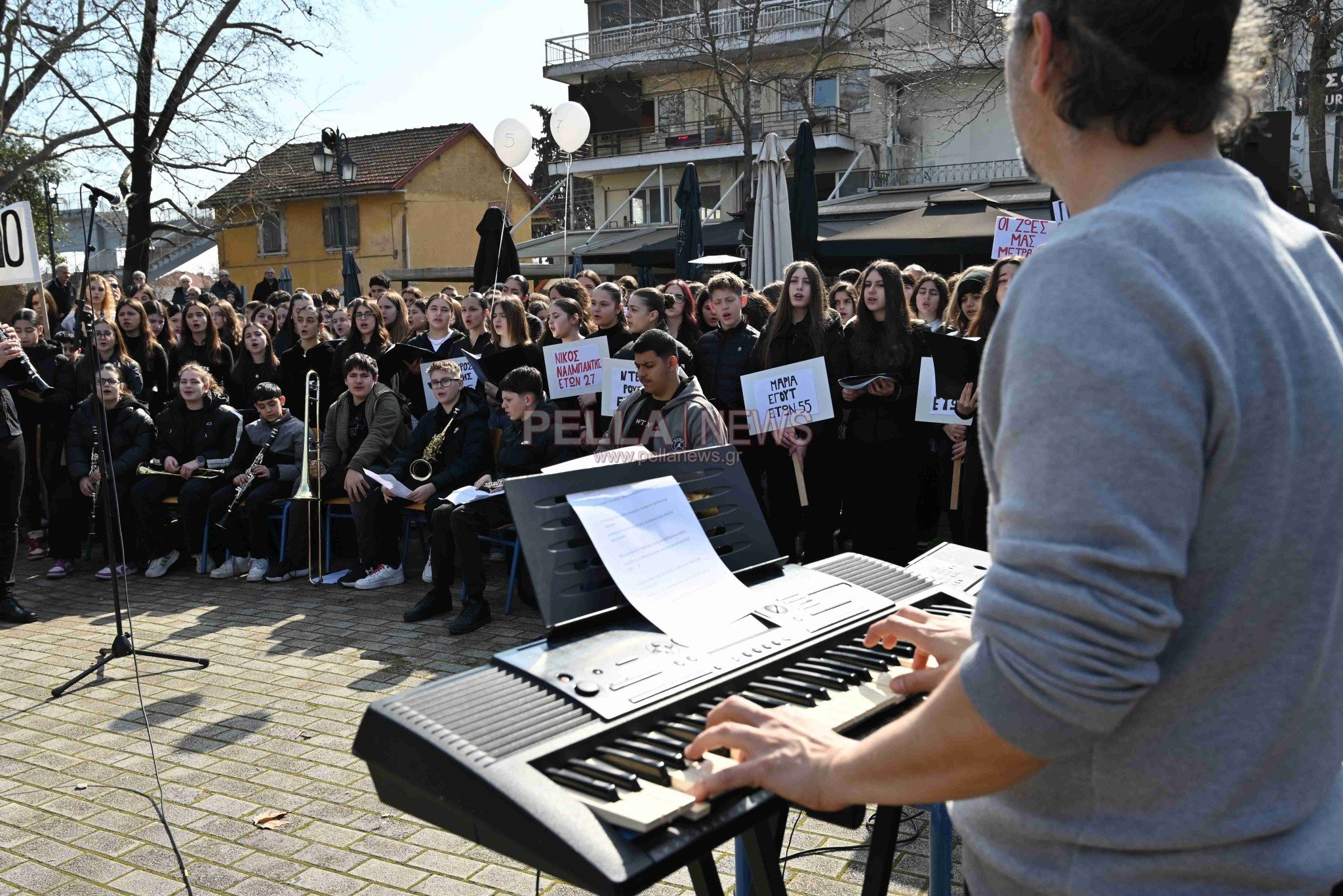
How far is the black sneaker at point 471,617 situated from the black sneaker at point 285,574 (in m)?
2.16

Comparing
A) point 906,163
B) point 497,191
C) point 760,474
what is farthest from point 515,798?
point 497,191

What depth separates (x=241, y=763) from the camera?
15.4 ft

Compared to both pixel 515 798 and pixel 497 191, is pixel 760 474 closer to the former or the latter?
pixel 515 798

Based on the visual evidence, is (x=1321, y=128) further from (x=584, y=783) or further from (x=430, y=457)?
(x=584, y=783)

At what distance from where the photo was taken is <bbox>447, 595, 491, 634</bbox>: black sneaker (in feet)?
21.9

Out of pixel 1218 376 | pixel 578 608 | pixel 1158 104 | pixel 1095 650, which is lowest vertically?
pixel 578 608

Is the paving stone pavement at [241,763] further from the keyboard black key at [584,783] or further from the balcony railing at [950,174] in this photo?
the balcony railing at [950,174]

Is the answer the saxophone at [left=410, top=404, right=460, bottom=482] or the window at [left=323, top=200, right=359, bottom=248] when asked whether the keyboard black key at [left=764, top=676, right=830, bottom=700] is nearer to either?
the saxophone at [left=410, top=404, right=460, bottom=482]

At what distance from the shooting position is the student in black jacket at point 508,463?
6.95 metres

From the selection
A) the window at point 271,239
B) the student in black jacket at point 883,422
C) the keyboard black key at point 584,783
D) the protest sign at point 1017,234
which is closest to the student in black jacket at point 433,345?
the student in black jacket at point 883,422

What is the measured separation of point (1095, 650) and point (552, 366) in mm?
7369

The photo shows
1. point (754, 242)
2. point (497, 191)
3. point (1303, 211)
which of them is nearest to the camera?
point (1303, 211)

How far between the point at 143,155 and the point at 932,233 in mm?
15428

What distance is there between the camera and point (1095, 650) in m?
0.99
